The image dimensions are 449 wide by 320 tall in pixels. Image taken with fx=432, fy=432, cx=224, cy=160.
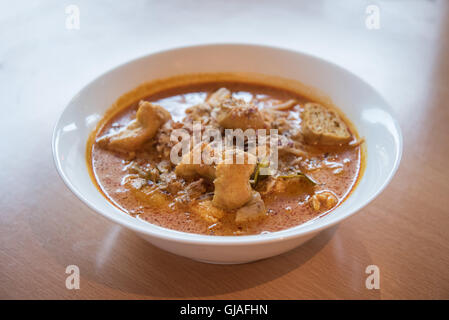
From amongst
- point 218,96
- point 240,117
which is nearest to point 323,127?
point 240,117

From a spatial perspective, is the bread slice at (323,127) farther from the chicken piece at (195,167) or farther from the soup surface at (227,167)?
the chicken piece at (195,167)

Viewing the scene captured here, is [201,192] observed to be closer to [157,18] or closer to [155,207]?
[155,207]

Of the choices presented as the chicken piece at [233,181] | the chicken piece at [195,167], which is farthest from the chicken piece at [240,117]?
the chicken piece at [233,181]

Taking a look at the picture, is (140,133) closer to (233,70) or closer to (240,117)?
(240,117)

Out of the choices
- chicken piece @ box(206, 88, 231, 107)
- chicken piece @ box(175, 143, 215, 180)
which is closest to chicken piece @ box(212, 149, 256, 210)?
chicken piece @ box(175, 143, 215, 180)

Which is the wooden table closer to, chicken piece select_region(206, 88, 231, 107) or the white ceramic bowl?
the white ceramic bowl
